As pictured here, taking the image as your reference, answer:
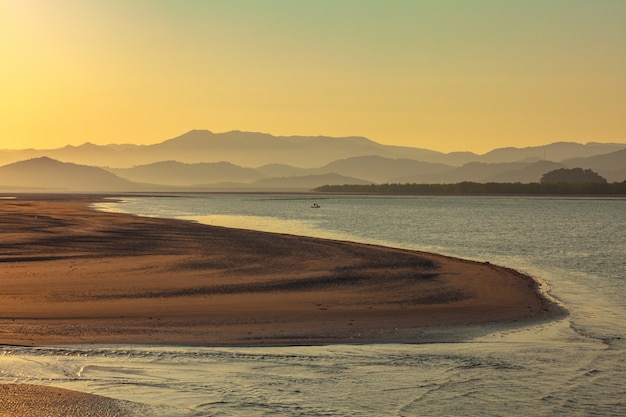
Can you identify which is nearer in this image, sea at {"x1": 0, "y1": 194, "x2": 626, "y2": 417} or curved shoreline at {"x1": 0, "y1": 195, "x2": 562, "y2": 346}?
sea at {"x1": 0, "y1": 194, "x2": 626, "y2": 417}

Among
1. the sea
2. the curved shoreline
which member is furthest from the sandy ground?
the sea

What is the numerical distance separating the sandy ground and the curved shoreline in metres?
0.05

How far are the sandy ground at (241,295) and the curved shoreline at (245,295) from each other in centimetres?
5

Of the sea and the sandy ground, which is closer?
the sea

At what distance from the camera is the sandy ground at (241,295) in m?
Answer: 17.5

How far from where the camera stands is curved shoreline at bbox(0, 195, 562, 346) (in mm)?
17616

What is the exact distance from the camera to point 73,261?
31688 mm

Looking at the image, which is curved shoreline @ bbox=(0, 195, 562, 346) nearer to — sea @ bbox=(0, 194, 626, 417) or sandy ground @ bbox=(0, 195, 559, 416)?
sandy ground @ bbox=(0, 195, 559, 416)

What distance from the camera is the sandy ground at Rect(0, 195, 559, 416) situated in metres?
17.5

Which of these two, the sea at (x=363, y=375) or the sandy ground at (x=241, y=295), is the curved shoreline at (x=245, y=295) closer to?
the sandy ground at (x=241, y=295)

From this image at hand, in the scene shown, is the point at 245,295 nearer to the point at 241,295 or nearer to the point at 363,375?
the point at 241,295

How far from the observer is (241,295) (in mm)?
23297

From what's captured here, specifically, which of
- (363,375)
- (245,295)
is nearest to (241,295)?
(245,295)

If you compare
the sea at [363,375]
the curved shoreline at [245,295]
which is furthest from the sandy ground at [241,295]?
the sea at [363,375]
